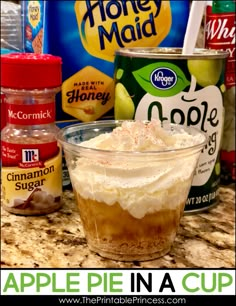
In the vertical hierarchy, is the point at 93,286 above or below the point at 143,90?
below

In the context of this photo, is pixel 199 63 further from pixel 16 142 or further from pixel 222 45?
pixel 16 142

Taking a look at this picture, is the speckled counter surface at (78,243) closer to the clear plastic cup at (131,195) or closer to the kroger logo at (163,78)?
the clear plastic cup at (131,195)

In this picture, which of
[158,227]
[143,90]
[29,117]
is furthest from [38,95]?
[158,227]

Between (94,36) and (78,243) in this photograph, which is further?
(94,36)

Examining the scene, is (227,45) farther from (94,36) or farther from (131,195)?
(131,195)

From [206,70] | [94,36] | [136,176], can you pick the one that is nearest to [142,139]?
[136,176]
